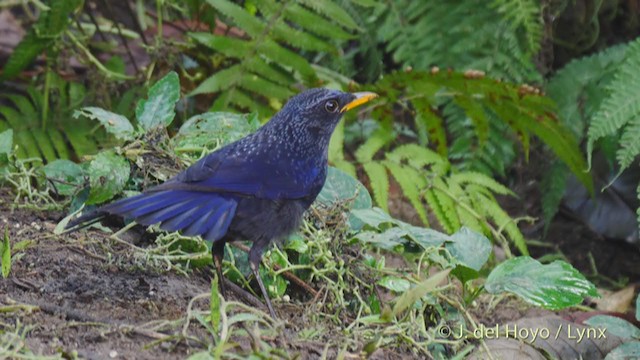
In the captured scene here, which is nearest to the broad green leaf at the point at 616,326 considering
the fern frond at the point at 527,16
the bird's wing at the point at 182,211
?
the bird's wing at the point at 182,211

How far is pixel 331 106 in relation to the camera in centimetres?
383

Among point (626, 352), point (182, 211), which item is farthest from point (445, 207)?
point (182, 211)

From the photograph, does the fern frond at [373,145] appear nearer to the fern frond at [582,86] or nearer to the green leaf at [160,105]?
the fern frond at [582,86]

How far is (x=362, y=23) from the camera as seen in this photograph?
6027 millimetres

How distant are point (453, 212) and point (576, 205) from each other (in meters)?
1.43

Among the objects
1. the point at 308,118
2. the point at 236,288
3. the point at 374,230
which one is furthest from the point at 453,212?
the point at 236,288

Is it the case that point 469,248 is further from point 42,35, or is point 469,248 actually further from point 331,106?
point 42,35

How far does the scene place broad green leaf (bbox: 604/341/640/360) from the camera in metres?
3.39

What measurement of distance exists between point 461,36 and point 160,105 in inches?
93.3

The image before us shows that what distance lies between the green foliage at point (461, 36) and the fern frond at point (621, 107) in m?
1.01

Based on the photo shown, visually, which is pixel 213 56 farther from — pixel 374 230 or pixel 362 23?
pixel 374 230

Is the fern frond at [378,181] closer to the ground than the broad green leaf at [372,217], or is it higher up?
closer to the ground

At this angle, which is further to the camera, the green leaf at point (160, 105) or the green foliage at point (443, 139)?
the green foliage at point (443, 139)

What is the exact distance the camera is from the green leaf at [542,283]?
328 cm
